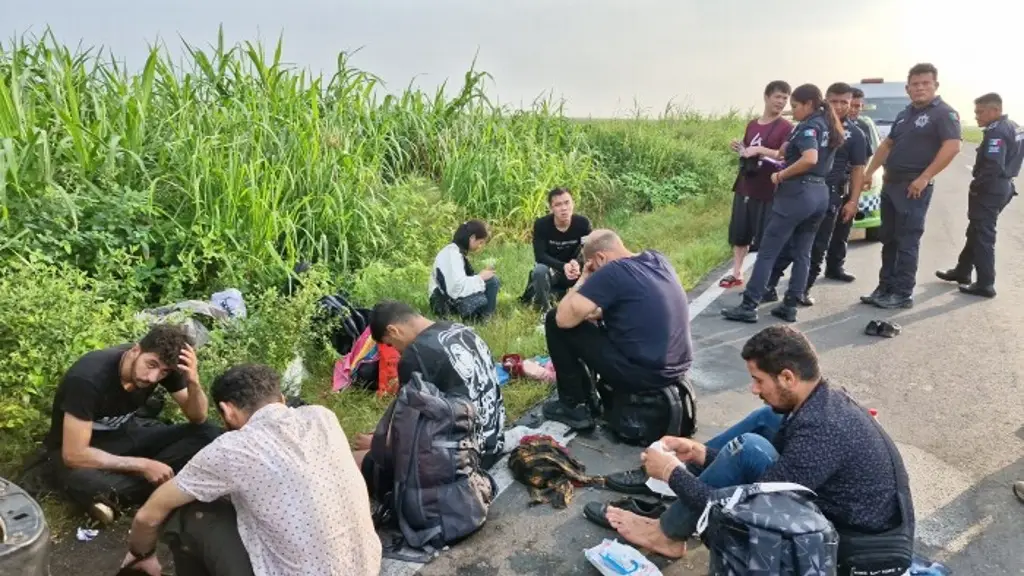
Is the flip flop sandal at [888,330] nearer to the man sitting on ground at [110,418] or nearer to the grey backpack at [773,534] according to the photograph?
the grey backpack at [773,534]

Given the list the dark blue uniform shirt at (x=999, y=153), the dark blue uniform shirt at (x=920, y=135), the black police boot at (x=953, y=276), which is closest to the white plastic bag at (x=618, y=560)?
the dark blue uniform shirt at (x=920, y=135)

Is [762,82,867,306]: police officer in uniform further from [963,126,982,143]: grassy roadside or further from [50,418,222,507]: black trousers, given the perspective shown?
[963,126,982,143]: grassy roadside

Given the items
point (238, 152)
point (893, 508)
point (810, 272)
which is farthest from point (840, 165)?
point (238, 152)

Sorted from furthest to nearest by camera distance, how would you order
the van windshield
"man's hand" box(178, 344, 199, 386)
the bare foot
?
the van windshield < "man's hand" box(178, 344, 199, 386) < the bare foot

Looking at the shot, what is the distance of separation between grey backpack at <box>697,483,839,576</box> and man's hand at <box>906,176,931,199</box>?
4.73 m

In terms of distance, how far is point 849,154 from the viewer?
22.8 ft

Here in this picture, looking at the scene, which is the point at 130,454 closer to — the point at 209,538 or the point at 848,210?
the point at 209,538

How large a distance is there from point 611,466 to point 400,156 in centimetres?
615

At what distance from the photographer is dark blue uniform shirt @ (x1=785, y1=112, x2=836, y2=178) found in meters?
5.93

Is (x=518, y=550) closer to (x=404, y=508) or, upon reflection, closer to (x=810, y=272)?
(x=404, y=508)

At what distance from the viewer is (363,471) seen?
362cm

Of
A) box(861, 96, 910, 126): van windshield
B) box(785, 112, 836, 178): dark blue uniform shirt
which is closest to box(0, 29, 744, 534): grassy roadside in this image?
box(785, 112, 836, 178): dark blue uniform shirt

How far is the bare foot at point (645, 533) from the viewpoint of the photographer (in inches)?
126

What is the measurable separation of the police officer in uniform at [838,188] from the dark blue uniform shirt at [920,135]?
0.32m
